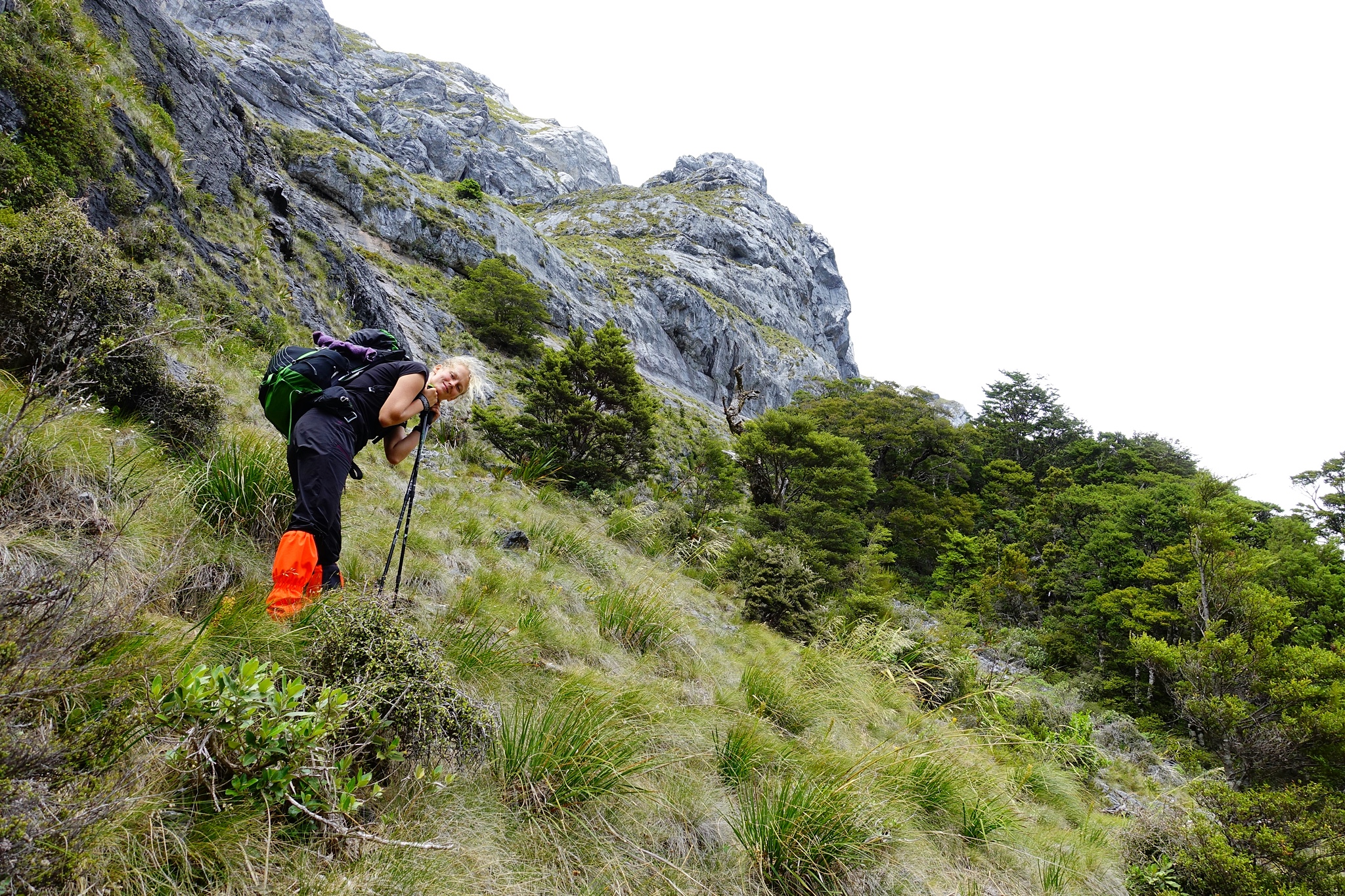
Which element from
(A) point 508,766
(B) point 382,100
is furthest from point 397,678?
(B) point 382,100

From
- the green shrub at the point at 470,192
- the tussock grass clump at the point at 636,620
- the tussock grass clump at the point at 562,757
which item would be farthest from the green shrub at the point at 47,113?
the green shrub at the point at 470,192

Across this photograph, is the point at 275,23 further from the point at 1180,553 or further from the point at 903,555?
the point at 1180,553

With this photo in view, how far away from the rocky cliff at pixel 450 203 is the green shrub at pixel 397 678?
958 centimetres

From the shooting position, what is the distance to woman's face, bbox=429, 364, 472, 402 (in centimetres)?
324

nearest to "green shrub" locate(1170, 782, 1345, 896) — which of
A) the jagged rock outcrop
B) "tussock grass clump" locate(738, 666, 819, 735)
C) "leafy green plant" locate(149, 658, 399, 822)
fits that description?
"tussock grass clump" locate(738, 666, 819, 735)

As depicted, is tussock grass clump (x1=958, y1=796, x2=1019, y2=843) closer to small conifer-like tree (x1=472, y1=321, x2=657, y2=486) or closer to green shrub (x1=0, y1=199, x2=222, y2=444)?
green shrub (x1=0, y1=199, x2=222, y2=444)

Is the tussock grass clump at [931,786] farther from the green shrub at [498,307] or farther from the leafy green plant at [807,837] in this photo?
the green shrub at [498,307]

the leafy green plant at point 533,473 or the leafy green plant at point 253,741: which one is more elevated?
the leafy green plant at point 253,741

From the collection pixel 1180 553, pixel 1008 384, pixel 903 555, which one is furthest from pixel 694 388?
pixel 1180 553

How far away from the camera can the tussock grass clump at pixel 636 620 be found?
4059mm

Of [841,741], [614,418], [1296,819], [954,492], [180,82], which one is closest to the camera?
[841,741]

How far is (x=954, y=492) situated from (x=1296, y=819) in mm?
28491

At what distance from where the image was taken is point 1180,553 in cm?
1703

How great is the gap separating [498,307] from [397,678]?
2540 centimetres
